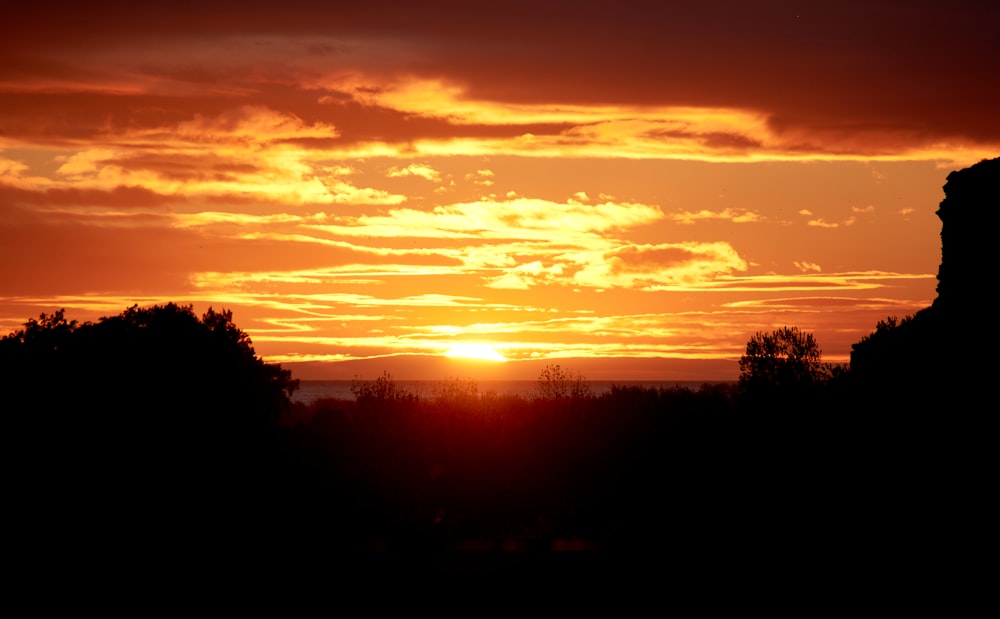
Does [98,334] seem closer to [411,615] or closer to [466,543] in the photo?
[466,543]

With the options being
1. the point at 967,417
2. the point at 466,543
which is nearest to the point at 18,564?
the point at 466,543

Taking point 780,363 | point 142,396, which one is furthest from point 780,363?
point 142,396

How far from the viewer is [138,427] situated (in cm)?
4244

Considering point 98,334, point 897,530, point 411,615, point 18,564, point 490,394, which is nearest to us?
point 411,615

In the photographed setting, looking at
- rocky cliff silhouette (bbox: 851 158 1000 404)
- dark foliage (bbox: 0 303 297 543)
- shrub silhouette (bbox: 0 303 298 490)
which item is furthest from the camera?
rocky cliff silhouette (bbox: 851 158 1000 404)

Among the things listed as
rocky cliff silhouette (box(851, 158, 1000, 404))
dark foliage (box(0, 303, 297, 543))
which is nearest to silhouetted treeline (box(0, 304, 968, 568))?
dark foliage (box(0, 303, 297, 543))

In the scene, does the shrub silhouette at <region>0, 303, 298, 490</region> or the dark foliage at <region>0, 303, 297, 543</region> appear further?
the shrub silhouette at <region>0, 303, 298, 490</region>

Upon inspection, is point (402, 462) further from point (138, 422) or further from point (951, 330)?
point (951, 330)

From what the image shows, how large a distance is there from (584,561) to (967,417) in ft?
58.2

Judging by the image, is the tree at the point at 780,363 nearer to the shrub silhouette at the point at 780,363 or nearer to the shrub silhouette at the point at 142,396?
the shrub silhouette at the point at 780,363

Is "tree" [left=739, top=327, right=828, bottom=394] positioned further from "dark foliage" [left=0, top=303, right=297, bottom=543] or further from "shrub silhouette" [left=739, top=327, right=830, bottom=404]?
"dark foliage" [left=0, top=303, right=297, bottom=543]

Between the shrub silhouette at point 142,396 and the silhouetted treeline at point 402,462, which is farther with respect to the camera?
the shrub silhouette at point 142,396

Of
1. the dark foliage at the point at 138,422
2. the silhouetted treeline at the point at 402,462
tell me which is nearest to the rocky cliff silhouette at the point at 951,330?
the silhouetted treeline at the point at 402,462

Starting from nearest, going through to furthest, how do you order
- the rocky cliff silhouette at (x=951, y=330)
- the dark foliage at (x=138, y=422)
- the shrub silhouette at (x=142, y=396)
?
the dark foliage at (x=138, y=422) → the shrub silhouette at (x=142, y=396) → the rocky cliff silhouette at (x=951, y=330)
